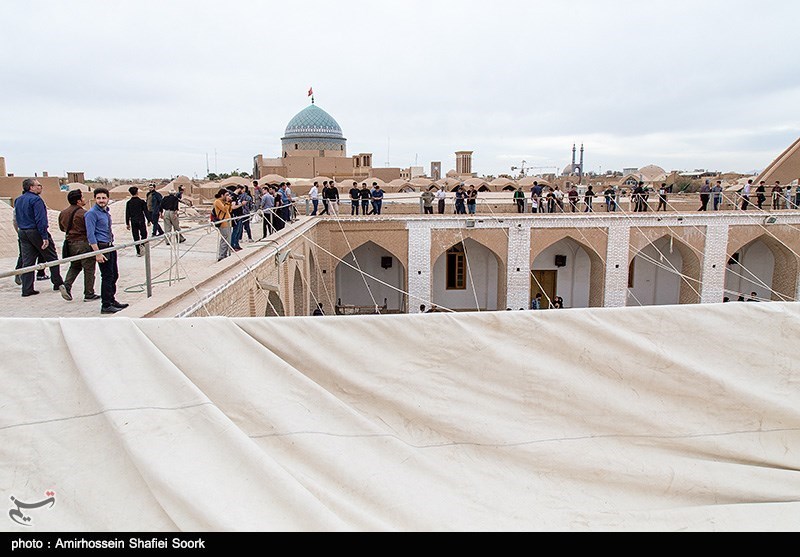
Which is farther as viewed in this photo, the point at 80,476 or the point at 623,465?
the point at 623,465

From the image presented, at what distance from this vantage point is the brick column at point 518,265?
1485 cm

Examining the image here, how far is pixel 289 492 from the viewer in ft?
5.70

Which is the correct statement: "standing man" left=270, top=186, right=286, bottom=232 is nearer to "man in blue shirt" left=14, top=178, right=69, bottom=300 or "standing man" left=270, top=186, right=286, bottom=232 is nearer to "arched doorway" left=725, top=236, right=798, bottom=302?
"man in blue shirt" left=14, top=178, right=69, bottom=300

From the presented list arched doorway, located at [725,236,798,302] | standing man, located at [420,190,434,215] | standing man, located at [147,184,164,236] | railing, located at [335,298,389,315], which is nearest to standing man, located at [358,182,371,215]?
standing man, located at [420,190,434,215]

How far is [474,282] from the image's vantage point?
1714cm

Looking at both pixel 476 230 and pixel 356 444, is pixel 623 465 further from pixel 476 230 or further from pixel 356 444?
pixel 476 230

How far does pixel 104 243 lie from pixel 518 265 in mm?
11908

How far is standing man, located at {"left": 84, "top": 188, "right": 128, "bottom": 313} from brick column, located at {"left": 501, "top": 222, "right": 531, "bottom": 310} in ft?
38.1

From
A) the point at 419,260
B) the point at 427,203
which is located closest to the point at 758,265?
the point at 427,203

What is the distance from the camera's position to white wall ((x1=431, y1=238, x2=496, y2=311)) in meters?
17.0

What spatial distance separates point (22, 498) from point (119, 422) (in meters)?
0.34

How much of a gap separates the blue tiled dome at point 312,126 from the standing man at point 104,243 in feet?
109

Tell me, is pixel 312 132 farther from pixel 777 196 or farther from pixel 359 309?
pixel 777 196
